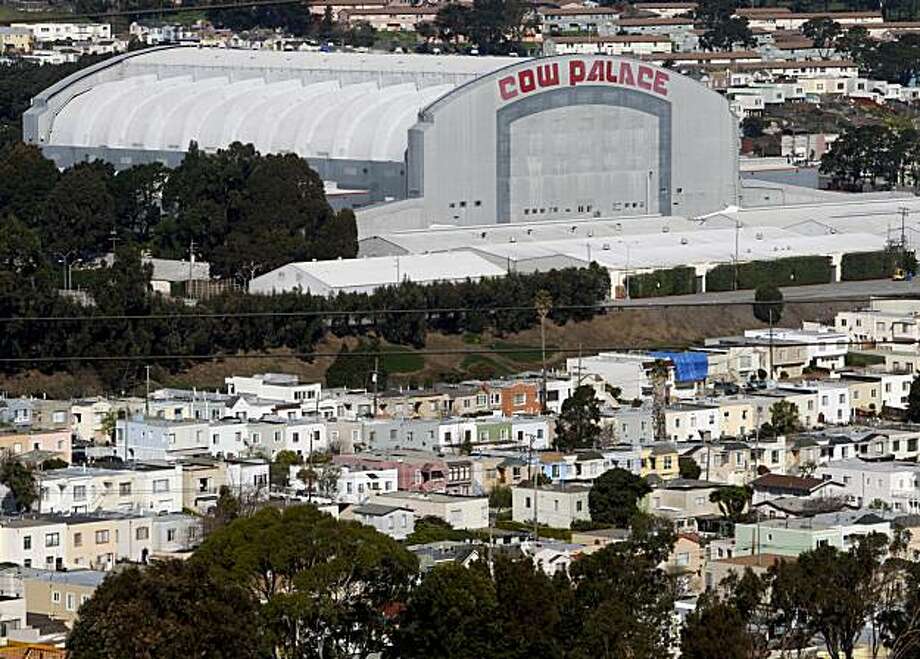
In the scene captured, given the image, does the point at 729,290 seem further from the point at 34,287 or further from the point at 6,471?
the point at 6,471

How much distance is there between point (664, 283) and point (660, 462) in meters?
7.51

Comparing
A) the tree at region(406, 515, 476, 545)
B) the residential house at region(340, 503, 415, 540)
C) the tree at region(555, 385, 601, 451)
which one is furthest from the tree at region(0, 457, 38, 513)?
the tree at region(555, 385, 601, 451)

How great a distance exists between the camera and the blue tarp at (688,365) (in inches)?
890

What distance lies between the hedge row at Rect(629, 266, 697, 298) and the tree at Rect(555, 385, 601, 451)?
548 cm

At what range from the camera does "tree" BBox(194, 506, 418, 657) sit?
12.1 meters

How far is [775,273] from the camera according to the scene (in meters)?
27.2

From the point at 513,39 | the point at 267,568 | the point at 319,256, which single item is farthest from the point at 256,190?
the point at 513,39

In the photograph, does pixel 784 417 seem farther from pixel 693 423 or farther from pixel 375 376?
pixel 375 376

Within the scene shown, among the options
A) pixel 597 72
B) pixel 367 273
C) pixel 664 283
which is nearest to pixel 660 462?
pixel 367 273

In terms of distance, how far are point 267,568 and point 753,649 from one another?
71.5 inches

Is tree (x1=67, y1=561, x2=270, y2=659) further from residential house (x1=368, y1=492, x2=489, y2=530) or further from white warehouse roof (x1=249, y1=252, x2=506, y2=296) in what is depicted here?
white warehouse roof (x1=249, y1=252, x2=506, y2=296)

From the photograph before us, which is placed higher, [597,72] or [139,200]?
[597,72]

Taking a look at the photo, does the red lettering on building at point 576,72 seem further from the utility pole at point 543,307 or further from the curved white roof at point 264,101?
the utility pole at point 543,307

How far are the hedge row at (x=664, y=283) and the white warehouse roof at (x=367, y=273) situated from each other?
1.10 meters
